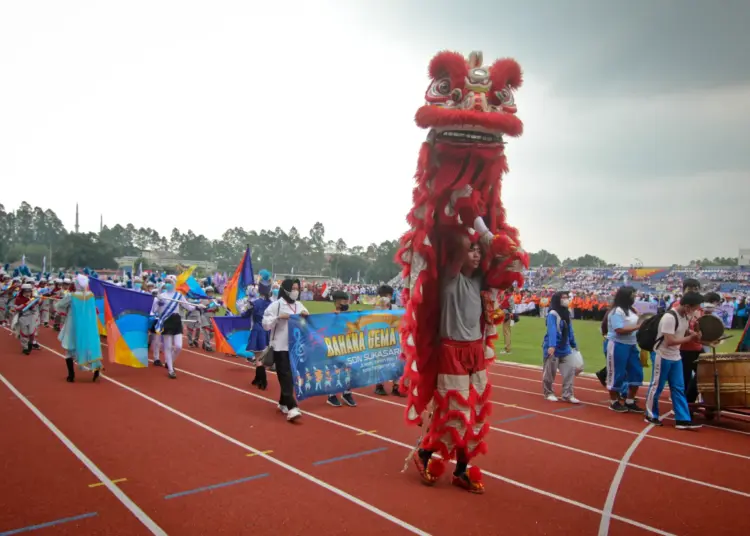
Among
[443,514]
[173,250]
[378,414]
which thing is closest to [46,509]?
[443,514]

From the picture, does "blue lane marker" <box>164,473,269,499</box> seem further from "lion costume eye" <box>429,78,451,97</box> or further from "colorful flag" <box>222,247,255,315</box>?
"colorful flag" <box>222,247,255,315</box>

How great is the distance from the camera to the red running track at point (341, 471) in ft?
13.4

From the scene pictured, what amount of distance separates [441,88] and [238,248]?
102 metres

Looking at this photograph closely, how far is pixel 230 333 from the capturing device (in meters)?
12.2

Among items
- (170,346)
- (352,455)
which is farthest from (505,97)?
(170,346)

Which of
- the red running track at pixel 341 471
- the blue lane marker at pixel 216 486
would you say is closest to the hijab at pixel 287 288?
the red running track at pixel 341 471

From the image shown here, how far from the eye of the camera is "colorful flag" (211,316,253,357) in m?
12.1

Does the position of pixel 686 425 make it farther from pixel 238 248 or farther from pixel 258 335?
pixel 238 248

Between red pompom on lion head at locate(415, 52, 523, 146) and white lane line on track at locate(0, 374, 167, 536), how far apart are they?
394 cm

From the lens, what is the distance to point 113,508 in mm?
4191

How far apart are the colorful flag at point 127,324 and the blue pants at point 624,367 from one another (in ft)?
29.3

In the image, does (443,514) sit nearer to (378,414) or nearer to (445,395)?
(445,395)

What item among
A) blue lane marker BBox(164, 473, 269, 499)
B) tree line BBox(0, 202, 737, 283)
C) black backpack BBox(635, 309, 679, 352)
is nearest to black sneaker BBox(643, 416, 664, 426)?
black backpack BBox(635, 309, 679, 352)

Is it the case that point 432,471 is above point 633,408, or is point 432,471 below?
above
